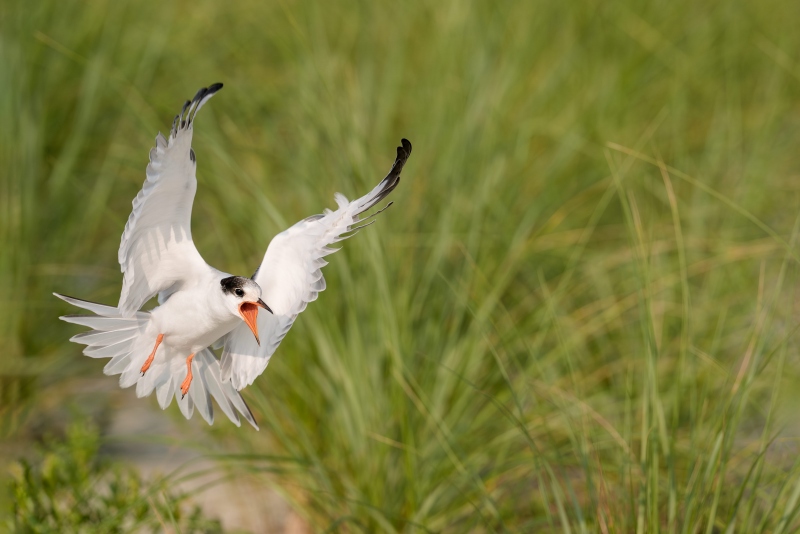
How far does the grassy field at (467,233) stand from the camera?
1.77 meters

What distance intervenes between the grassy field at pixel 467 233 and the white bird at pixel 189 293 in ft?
1.65

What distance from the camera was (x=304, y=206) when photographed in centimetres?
232

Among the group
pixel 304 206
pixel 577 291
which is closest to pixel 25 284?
pixel 304 206

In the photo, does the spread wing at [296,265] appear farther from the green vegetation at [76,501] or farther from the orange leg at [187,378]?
the green vegetation at [76,501]

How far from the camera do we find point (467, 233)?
221cm

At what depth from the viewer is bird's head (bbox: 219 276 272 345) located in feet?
2.81

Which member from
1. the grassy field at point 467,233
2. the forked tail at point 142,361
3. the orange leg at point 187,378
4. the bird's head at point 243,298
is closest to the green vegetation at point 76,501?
the grassy field at point 467,233

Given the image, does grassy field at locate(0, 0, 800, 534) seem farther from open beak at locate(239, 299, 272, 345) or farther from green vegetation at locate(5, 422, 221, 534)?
open beak at locate(239, 299, 272, 345)

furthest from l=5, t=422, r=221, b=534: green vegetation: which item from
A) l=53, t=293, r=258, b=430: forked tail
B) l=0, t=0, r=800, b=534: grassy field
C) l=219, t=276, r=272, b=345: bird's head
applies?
l=219, t=276, r=272, b=345: bird's head

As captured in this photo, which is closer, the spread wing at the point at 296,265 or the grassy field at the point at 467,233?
the spread wing at the point at 296,265

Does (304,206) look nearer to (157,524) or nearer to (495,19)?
(157,524)

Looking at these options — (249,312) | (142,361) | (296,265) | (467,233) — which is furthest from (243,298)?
(467,233)

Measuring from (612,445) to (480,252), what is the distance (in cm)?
53

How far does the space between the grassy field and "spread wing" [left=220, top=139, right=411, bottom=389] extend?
527 millimetres
